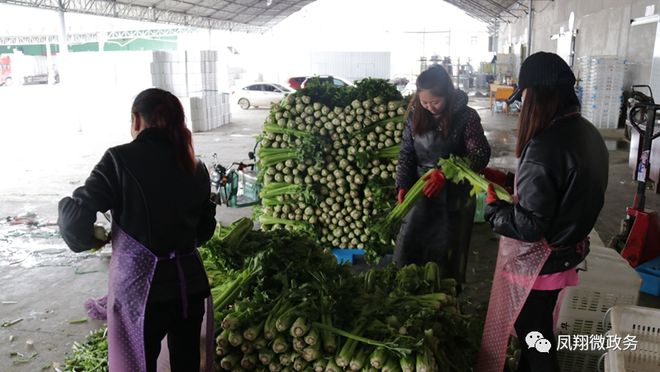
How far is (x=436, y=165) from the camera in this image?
401cm

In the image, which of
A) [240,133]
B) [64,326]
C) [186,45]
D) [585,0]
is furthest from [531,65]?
[186,45]

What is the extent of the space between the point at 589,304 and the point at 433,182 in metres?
1.26

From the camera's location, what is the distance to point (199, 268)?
2.58m

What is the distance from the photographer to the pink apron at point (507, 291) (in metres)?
2.57

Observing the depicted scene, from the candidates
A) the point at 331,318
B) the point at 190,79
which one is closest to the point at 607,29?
the point at 190,79

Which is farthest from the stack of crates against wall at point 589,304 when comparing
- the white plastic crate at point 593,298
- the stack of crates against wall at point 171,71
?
the stack of crates against wall at point 171,71

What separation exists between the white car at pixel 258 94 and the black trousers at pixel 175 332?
69.7ft

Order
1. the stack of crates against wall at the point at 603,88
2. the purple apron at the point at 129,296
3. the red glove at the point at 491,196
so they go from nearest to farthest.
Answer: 1. the purple apron at the point at 129,296
2. the red glove at the point at 491,196
3. the stack of crates against wall at the point at 603,88

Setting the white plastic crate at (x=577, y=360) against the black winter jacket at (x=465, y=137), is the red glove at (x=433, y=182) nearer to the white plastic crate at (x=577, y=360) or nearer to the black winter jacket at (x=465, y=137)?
the black winter jacket at (x=465, y=137)

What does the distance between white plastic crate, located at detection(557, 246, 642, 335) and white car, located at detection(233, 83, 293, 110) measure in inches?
824

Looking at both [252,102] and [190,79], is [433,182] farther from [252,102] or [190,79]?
[252,102]

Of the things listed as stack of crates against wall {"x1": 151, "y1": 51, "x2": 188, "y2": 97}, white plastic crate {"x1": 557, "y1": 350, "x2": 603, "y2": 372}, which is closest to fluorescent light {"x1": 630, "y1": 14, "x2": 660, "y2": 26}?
white plastic crate {"x1": 557, "y1": 350, "x2": 603, "y2": 372}

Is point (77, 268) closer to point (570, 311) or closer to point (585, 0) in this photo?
point (570, 311)

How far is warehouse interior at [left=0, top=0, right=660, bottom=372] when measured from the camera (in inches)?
172
